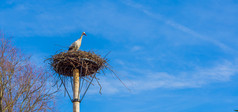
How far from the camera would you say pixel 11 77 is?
13.2 m

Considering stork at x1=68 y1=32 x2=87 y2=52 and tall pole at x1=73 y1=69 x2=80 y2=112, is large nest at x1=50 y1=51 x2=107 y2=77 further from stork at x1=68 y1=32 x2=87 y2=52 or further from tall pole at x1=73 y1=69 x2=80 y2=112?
stork at x1=68 y1=32 x2=87 y2=52

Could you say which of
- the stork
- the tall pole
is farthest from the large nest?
the stork

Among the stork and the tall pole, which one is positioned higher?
the stork

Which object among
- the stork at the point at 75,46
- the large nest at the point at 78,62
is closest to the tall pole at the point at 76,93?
the large nest at the point at 78,62

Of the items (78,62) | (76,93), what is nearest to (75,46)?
(78,62)

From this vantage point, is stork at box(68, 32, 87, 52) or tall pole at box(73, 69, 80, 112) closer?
tall pole at box(73, 69, 80, 112)

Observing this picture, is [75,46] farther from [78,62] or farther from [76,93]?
[76,93]

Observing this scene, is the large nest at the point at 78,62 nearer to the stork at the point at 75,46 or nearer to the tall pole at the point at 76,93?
the tall pole at the point at 76,93

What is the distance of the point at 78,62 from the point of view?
35.3ft

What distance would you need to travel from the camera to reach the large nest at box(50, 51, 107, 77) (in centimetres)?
1069

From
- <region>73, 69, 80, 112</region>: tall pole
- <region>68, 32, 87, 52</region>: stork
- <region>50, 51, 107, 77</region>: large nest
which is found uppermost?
<region>68, 32, 87, 52</region>: stork

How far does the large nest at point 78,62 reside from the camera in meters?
10.7

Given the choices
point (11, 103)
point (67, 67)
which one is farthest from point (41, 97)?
point (67, 67)

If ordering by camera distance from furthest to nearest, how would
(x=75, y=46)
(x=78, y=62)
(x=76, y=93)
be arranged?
(x=75, y=46) → (x=76, y=93) → (x=78, y=62)
